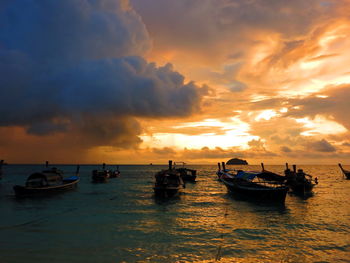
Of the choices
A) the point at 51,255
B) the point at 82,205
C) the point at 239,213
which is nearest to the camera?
the point at 51,255

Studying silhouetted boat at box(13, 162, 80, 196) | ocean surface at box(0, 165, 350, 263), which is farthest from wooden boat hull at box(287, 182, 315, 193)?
silhouetted boat at box(13, 162, 80, 196)

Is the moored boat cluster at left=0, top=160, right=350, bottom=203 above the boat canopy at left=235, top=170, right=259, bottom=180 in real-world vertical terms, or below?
below

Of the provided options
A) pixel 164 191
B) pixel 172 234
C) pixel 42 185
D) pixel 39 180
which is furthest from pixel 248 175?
pixel 39 180

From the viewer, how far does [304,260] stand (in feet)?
45.7

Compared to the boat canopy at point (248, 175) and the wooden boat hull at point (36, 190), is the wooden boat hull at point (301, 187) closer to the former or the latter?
the boat canopy at point (248, 175)

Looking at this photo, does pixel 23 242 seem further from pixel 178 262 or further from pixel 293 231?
pixel 293 231

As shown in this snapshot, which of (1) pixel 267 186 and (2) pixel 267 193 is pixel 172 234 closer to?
(2) pixel 267 193

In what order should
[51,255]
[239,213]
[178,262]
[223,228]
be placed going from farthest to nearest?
[239,213], [223,228], [51,255], [178,262]

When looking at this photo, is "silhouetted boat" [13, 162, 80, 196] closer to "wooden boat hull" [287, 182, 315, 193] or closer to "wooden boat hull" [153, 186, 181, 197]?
"wooden boat hull" [153, 186, 181, 197]

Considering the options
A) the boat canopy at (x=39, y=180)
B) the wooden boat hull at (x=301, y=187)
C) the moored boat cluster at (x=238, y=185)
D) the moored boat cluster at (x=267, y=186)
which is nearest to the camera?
the moored boat cluster at (x=267, y=186)

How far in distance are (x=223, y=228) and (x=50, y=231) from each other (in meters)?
13.5

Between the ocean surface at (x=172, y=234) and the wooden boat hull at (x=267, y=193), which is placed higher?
the wooden boat hull at (x=267, y=193)

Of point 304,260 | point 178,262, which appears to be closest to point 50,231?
point 178,262

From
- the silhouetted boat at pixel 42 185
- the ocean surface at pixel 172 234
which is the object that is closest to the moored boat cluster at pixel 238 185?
the silhouetted boat at pixel 42 185
